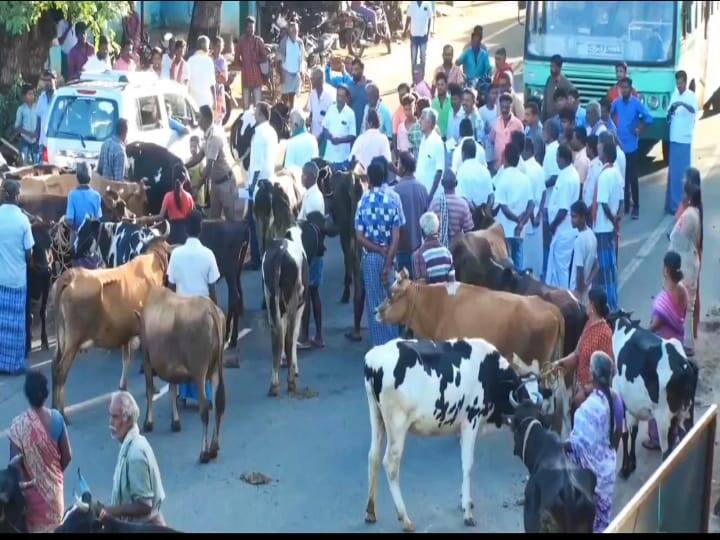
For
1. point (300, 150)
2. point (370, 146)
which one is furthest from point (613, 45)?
point (300, 150)

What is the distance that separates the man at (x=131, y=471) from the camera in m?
8.63

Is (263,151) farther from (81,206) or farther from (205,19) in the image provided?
(205,19)

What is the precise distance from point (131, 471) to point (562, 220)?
7.36 meters

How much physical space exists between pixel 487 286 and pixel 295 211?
2.77 m

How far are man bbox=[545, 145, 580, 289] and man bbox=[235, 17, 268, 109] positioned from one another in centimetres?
1083

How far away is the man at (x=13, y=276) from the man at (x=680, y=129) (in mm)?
9732

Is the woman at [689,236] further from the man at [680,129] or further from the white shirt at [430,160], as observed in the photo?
the man at [680,129]

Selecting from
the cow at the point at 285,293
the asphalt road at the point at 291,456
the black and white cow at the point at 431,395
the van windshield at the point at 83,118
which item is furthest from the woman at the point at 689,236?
the van windshield at the point at 83,118

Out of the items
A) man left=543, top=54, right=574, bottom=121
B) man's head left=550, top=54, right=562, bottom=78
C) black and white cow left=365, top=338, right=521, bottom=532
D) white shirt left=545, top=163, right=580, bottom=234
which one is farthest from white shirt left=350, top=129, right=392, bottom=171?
black and white cow left=365, top=338, right=521, bottom=532

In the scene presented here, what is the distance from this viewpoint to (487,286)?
13523 millimetres

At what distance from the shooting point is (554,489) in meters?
8.71

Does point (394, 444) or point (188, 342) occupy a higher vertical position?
point (188, 342)

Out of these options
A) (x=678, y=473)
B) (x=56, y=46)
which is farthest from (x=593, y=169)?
(x=56, y=46)

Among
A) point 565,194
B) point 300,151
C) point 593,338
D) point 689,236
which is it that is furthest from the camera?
point 300,151
